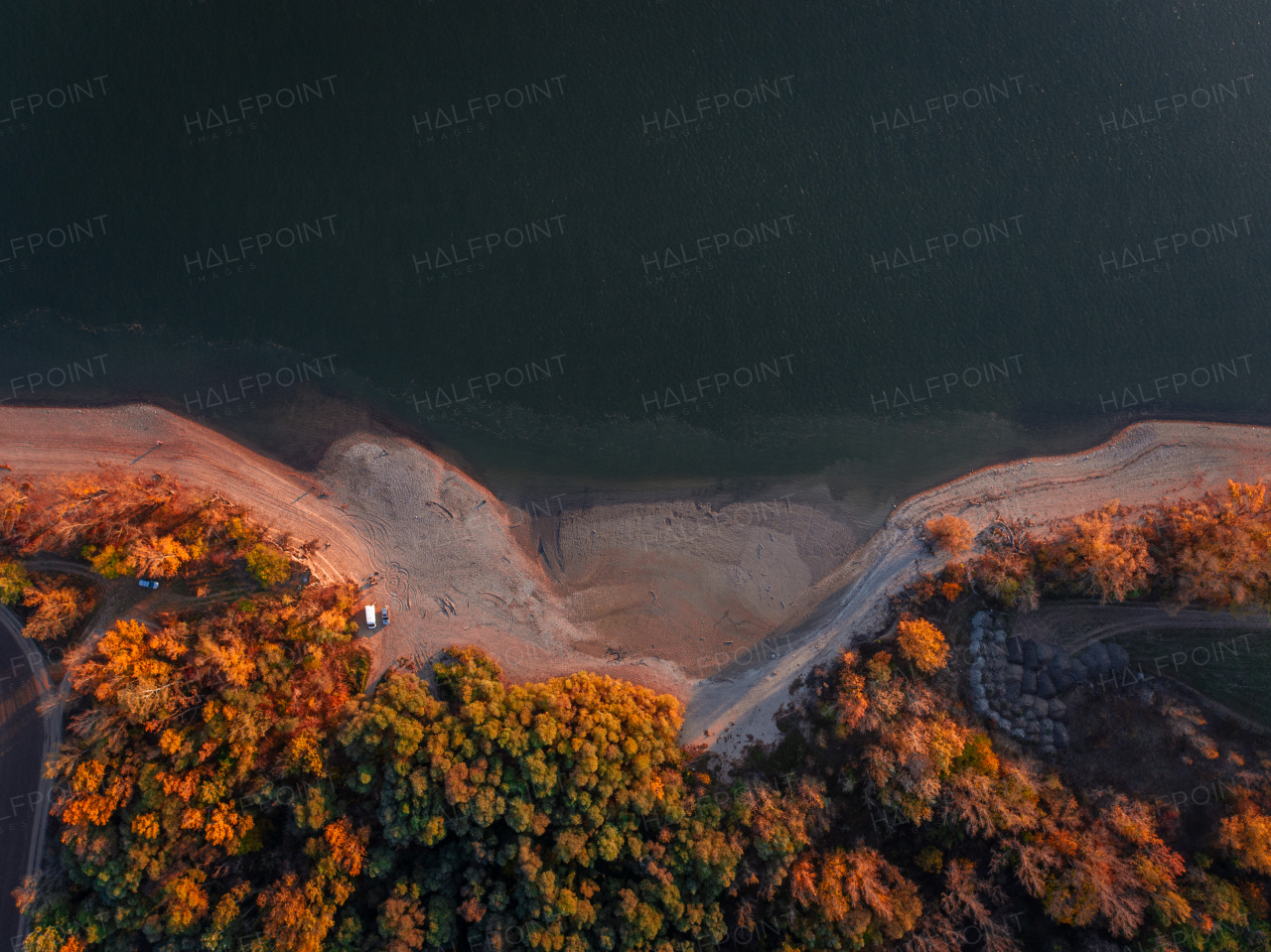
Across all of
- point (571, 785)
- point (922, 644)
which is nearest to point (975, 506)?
point (922, 644)

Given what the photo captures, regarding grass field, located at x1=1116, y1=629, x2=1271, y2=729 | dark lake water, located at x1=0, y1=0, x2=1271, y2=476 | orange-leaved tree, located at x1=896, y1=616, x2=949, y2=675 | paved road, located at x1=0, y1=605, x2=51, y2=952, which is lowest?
grass field, located at x1=1116, y1=629, x2=1271, y2=729

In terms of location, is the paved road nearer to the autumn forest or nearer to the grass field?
the autumn forest

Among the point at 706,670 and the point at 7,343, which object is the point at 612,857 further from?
the point at 7,343

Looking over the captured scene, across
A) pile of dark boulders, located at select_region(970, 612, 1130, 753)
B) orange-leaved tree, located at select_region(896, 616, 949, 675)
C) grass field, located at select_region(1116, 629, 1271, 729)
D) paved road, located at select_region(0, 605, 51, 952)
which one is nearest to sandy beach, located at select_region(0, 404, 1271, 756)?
orange-leaved tree, located at select_region(896, 616, 949, 675)

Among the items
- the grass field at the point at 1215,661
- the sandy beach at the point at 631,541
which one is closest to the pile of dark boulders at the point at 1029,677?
the grass field at the point at 1215,661

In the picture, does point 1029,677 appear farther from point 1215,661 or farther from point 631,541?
point 631,541

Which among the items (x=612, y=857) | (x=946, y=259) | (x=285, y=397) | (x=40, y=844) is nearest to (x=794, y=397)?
(x=946, y=259)
